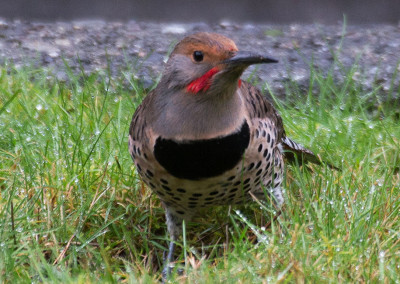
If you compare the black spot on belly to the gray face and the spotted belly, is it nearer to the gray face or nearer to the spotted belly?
the spotted belly

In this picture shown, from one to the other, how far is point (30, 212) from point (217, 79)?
3.73ft

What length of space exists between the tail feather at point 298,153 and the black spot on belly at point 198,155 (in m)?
0.82

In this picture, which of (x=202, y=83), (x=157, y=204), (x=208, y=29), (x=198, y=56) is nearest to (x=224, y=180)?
(x=202, y=83)

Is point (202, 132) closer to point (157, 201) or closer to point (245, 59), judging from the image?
point (245, 59)

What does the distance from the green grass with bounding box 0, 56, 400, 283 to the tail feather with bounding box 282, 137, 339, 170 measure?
0.21 ft

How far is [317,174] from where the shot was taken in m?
3.74

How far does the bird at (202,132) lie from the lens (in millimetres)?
2953

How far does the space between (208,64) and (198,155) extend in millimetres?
404

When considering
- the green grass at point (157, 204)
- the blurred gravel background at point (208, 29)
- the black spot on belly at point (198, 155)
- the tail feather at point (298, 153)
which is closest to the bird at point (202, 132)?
the black spot on belly at point (198, 155)

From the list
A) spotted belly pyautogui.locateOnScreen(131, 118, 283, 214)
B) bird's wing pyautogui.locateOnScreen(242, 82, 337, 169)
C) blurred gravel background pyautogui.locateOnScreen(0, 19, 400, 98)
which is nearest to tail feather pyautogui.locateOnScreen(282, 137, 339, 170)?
bird's wing pyautogui.locateOnScreen(242, 82, 337, 169)

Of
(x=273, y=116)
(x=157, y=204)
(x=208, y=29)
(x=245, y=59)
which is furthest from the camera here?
(x=208, y=29)

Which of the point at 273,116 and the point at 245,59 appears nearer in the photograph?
the point at 245,59

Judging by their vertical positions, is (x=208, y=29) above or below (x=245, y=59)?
below

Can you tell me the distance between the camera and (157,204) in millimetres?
3895
